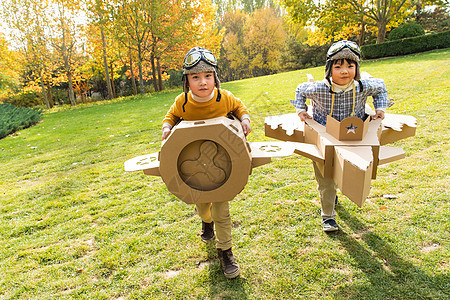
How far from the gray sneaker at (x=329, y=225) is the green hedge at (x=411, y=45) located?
1927 centimetres

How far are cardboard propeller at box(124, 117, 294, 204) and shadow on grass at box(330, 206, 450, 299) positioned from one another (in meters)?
1.20

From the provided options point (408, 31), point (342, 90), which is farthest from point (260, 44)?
point (342, 90)

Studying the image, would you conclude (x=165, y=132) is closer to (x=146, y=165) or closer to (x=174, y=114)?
(x=174, y=114)

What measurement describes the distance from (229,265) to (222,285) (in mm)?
165

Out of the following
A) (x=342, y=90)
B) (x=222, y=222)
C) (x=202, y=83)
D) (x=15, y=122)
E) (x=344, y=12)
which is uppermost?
(x=344, y=12)

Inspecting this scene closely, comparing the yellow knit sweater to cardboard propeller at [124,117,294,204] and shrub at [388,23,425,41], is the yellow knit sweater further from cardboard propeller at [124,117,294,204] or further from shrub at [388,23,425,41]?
shrub at [388,23,425,41]

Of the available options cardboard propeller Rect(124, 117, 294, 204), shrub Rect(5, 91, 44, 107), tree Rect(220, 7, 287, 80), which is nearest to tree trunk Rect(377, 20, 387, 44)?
tree Rect(220, 7, 287, 80)

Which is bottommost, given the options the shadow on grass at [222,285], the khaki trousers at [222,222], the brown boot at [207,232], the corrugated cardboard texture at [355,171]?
the shadow on grass at [222,285]

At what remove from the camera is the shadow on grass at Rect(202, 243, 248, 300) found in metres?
2.21

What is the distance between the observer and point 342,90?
2.48 m

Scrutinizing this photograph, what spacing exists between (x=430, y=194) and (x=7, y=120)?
13.3m

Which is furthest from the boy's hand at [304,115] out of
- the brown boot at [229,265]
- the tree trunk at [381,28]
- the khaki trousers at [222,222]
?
the tree trunk at [381,28]

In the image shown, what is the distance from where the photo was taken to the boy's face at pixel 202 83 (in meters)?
2.21

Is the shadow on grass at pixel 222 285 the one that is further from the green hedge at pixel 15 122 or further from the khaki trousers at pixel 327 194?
the green hedge at pixel 15 122
